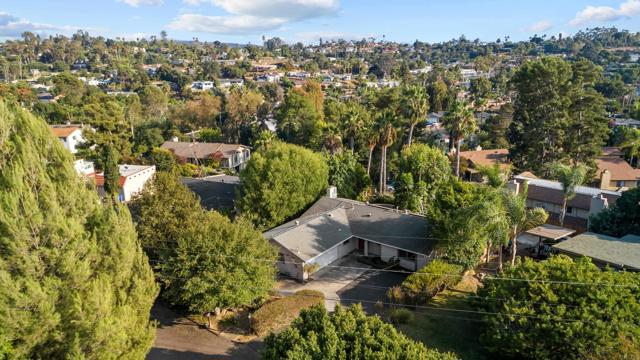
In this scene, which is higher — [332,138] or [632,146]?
[332,138]

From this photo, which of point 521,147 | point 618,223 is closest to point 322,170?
point 618,223

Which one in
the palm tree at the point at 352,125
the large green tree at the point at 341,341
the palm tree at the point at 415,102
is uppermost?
the palm tree at the point at 415,102

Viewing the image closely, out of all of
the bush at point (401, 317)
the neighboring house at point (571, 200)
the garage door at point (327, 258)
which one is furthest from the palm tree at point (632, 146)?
the bush at point (401, 317)

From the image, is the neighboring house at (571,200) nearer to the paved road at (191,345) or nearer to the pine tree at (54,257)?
the paved road at (191,345)

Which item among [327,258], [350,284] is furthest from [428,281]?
[327,258]

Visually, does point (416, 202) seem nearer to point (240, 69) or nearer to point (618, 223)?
point (618, 223)

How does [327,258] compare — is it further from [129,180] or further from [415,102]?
[129,180]

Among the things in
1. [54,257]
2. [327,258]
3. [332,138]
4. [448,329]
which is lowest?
[448,329]
